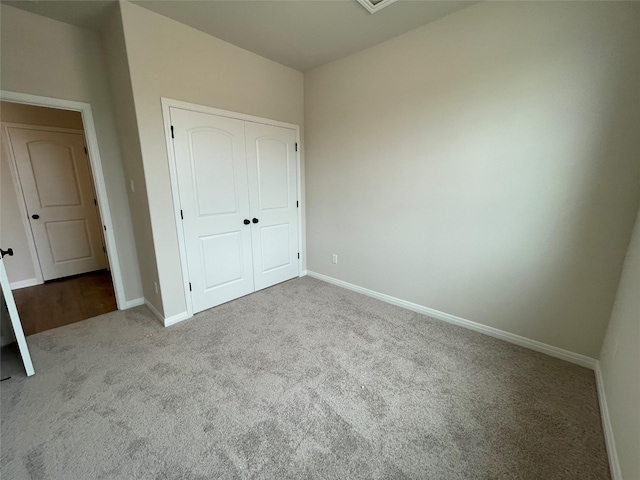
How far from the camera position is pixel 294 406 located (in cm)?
161

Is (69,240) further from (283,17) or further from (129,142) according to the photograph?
(283,17)

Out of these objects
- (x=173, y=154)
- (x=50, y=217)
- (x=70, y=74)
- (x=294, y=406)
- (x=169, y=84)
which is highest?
(x=70, y=74)

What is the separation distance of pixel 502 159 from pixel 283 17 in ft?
7.07

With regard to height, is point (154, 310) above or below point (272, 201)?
below

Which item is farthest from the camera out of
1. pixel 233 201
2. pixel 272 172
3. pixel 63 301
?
pixel 272 172

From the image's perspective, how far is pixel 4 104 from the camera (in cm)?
308

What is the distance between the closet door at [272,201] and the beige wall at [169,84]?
365mm

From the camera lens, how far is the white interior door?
3.29 metres

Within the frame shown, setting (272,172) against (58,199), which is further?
(58,199)

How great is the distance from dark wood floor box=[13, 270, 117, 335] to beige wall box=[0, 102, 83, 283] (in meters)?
0.30

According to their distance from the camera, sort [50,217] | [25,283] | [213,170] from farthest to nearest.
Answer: [50,217], [25,283], [213,170]

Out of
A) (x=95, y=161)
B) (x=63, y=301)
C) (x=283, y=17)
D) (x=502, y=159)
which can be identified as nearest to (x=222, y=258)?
(x=95, y=161)

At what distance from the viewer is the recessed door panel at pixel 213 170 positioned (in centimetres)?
250

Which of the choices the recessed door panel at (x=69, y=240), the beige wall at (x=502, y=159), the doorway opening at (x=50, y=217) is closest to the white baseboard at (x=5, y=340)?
the doorway opening at (x=50, y=217)
